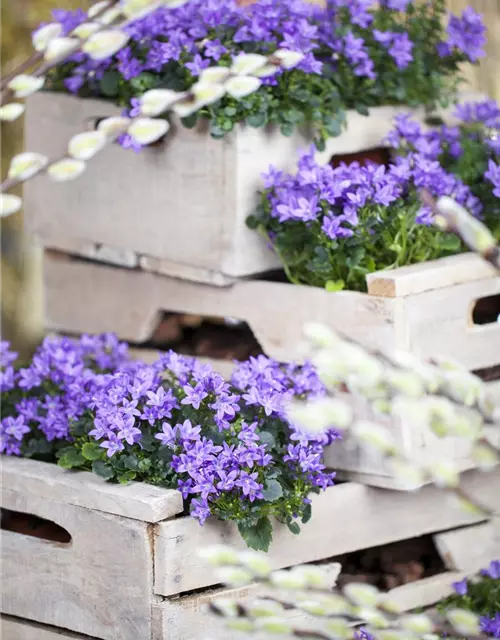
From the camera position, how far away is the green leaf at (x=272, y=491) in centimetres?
156

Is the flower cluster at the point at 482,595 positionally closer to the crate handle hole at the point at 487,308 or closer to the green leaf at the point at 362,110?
the crate handle hole at the point at 487,308

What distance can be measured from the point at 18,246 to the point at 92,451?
7.80 feet

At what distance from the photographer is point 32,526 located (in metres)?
A: 1.85

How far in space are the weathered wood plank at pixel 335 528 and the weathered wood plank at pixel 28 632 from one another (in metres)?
0.22

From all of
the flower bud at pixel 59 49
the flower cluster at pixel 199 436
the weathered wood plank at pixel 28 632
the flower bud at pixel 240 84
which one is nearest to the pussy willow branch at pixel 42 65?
the flower bud at pixel 59 49

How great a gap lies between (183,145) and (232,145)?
0.39ft

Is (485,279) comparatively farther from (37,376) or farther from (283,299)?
(37,376)

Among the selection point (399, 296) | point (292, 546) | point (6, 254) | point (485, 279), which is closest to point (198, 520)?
point (292, 546)

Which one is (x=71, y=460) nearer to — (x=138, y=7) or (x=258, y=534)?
(x=258, y=534)

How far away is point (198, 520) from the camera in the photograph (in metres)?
1.56

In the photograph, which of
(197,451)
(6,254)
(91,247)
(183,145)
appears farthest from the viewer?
(6,254)

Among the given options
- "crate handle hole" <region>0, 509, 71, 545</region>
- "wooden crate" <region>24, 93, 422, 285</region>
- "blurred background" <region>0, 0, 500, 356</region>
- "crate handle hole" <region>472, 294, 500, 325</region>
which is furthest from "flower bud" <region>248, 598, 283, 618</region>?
"blurred background" <region>0, 0, 500, 356</region>

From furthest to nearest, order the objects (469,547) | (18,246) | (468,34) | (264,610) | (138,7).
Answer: (18,246), (468,34), (469,547), (138,7), (264,610)

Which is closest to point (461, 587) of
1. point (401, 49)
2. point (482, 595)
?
point (482, 595)
